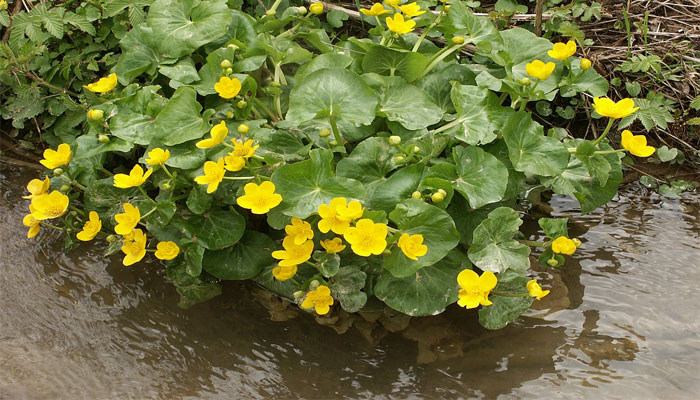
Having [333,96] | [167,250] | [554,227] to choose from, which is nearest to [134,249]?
[167,250]

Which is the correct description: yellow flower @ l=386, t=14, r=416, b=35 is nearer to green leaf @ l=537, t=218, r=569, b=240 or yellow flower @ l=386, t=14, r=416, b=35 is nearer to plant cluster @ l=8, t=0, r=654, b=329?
plant cluster @ l=8, t=0, r=654, b=329

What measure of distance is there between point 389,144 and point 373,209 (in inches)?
8.8

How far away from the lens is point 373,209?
1.96 meters

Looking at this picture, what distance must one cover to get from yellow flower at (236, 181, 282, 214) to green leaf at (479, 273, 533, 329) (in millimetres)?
732

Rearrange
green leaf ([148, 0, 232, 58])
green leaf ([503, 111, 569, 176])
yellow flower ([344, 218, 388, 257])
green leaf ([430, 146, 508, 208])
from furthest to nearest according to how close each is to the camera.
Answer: green leaf ([148, 0, 232, 58])
green leaf ([503, 111, 569, 176])
green leaf ([430, 146, 508, 208])
yellow flower ([344, 218, 388, 257])

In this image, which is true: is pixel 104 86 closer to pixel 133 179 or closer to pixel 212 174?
pixel 133 179

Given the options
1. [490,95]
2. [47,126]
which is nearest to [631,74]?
[490,95]

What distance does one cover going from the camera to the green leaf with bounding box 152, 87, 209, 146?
2016 millimetres

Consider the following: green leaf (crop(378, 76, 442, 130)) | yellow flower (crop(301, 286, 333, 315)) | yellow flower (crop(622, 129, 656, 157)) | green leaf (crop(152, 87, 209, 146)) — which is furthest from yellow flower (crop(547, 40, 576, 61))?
green leaf (crop(152, 87, 209, 146))

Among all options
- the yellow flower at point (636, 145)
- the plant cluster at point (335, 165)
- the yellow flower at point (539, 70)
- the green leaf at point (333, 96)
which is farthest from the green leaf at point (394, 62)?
the yellow flower at point (636, 145)

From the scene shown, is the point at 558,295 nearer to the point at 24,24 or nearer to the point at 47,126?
the point at 47,126

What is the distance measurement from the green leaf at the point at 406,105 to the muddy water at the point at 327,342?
0.69m

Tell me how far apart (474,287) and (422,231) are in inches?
9.0

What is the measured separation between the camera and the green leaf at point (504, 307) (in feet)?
6.29
